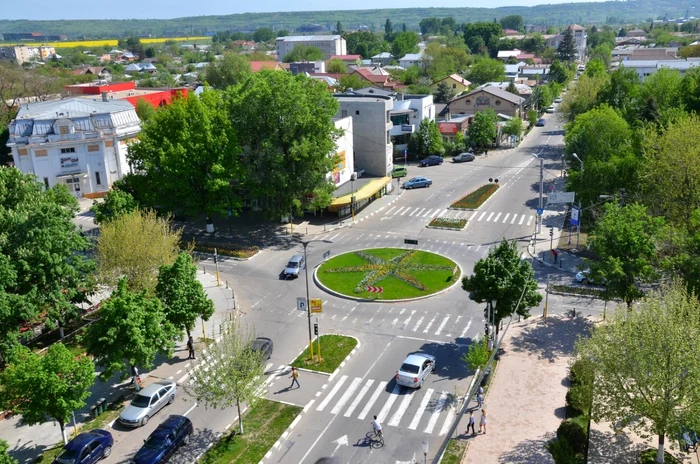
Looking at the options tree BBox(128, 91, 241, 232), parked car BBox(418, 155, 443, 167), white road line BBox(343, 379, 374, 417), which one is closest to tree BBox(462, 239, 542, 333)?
white road line BBox(343, 379, 374, 417)

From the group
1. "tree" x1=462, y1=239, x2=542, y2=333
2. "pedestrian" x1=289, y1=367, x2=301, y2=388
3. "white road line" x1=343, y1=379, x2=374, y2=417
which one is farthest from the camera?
"tree" x1=462, y1=239, x2=542, y2=333

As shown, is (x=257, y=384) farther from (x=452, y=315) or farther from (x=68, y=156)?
(x=68, y=156)

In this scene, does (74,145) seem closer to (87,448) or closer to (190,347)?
(190,347)

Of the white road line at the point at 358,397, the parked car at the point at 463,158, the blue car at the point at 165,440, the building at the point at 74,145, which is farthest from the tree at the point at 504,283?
the parked car at the point at 463,158

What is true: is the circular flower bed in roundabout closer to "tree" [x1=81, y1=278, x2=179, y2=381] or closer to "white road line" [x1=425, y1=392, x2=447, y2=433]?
"white road line" [x1=425, y1=392, x2=447, y2=433]

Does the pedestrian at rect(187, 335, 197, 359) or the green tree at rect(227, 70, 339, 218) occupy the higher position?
the green tree at rect(227, 70, 339, 218)

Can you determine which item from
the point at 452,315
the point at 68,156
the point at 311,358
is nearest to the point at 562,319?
the point at 452,315

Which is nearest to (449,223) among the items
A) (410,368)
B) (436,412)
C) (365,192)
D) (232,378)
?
(365,192)
